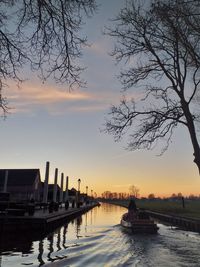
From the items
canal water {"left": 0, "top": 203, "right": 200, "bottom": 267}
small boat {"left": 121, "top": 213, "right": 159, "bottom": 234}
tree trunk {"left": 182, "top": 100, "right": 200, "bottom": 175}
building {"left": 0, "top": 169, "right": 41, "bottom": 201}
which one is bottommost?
canal water {"left": 0, "top": 203, "right": 200, "bottom": 267}

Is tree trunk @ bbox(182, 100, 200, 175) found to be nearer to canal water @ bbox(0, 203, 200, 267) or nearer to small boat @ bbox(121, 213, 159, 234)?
canal water @ bbox(0, 203, 200, 267)

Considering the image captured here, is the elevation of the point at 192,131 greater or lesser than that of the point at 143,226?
greater

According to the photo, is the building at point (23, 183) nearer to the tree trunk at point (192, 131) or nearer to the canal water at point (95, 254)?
the canal water at point (95, 254)

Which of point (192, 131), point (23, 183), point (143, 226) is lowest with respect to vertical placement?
point (143, 226)

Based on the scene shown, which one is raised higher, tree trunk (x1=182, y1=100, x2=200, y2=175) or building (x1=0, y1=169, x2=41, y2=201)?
building (x1=0, y1=169, x2=41, y2=201)

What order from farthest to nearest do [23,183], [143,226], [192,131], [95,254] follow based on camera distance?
[23,183]
[143,226]
[192,131]
[95,254]

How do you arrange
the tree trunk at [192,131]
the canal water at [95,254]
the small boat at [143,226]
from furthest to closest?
the small boat at [143,226] → the tree trunk at [192,131] → the canal water at [95,254]

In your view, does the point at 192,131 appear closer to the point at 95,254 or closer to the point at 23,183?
the point at 95,254

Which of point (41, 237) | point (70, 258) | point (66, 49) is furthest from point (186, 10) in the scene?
point (41, 237)

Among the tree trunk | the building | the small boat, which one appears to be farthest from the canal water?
the building

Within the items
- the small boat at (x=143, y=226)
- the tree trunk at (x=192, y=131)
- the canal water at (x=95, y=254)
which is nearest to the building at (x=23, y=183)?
the small boat at (x=143, y=226)

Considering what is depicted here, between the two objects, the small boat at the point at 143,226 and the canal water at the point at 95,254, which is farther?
the small boat at the point at 143,226

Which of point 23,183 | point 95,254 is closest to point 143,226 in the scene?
point 95,254

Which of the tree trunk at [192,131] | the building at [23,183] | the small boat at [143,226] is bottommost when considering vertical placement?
the small boat at [143,226]
